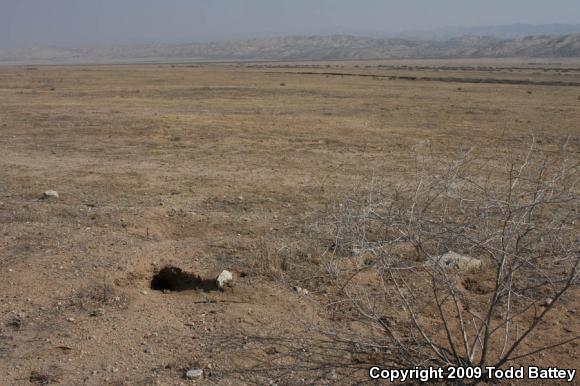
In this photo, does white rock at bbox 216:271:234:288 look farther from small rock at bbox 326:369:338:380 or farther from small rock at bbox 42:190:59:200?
small rock at bbox 42:190:59:200

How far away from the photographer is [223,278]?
5.96 m

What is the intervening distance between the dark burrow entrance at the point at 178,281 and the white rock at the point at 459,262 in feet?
8.15

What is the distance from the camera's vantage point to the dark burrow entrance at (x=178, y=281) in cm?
607

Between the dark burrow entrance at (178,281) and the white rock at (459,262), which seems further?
the white rock at (459,262)

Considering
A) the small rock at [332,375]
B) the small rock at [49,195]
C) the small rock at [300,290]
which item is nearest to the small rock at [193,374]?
the small rock at [332,375]

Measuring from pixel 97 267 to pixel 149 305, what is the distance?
1046 millimetres

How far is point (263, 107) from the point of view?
24812 mm

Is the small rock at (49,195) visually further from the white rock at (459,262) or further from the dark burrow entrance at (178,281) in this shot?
the white rock at (459,262)

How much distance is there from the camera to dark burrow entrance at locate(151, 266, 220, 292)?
6.07 metres

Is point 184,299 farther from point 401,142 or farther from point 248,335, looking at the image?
point 401,142

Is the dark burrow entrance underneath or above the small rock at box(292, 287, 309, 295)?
underneath

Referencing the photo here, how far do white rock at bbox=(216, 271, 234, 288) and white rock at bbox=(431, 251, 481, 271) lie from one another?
2269 mm

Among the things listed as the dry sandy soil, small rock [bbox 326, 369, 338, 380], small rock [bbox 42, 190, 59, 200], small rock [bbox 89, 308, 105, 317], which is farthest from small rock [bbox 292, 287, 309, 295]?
small rock [bbox 42, 190, 59, 200]

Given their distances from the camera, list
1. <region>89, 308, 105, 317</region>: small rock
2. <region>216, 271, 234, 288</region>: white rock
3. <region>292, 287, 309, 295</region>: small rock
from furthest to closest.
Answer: <region>216, 271, 234, 288</region>: white rock → <region>292, 287, 309, 295</region>: small rock → <region>89, 308, 105, 317</region>: small rock
